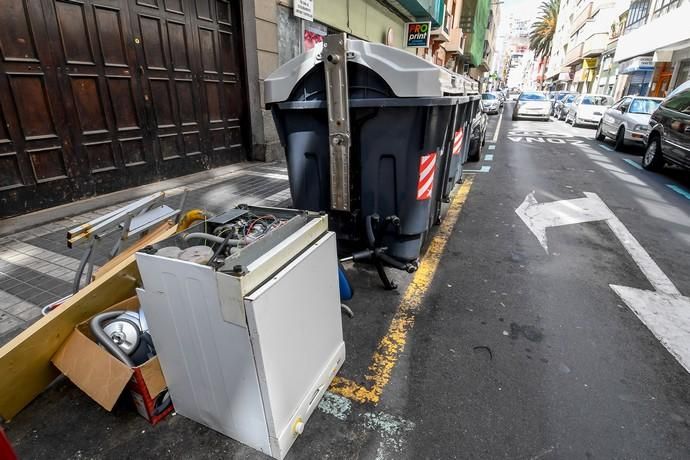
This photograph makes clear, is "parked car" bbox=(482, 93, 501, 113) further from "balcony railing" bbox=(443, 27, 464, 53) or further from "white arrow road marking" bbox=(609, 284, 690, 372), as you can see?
"white arrow road marking" bbox=(609, 284, 690, 372)

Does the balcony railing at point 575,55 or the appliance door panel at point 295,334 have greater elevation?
the balcony railing at point 575,55

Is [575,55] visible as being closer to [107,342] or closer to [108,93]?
[108,93]

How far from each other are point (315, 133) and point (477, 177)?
5295 mm

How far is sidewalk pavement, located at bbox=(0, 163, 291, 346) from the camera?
2.84m

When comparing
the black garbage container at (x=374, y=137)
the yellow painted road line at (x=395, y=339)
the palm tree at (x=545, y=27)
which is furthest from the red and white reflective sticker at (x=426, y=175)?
the palm tree at (x=545, y=27)

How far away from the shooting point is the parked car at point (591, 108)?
17219 millimetres

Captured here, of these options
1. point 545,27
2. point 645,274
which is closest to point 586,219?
point 645,274

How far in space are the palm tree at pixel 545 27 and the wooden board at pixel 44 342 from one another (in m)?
68.3

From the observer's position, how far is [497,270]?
12.1ft

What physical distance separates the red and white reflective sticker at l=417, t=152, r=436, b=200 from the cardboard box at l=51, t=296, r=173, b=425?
232 cm

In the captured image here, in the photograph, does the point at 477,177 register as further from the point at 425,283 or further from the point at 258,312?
the point at 258,312

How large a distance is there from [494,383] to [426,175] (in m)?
1.71

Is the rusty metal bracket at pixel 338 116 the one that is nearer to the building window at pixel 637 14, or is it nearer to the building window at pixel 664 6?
the building window at pixel 664 6

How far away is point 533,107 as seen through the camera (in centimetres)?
2120
